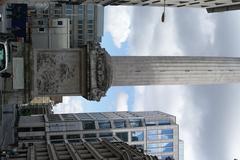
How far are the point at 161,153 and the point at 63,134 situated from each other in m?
19.4

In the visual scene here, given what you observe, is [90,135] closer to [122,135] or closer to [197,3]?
[122,135]

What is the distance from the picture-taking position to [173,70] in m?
46.0

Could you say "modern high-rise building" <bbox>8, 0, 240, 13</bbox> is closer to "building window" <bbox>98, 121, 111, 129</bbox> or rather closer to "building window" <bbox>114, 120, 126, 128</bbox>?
"building window" <bbox>98, 121, 111, 129</bbox>

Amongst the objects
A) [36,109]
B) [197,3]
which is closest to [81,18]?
[36,109]

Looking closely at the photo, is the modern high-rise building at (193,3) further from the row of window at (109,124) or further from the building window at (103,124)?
the building window at (103,124)

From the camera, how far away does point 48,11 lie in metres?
86.1

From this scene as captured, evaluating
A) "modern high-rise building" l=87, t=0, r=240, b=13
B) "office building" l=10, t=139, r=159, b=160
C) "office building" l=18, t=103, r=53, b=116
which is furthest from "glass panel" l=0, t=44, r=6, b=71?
"office building" l=18, t=103, r=53, b=116

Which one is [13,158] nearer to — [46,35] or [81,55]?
[81,55]

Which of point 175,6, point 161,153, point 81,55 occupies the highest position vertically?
point 175,6

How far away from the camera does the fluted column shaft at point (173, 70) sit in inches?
1720

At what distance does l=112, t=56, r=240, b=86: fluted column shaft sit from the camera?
4369 centimetres

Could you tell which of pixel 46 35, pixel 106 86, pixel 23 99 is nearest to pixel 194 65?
pixel 106 86

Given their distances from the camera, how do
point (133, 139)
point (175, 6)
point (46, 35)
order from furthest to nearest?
point (133, 139)
point (46, 35)
point (175, 6)

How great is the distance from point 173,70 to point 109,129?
4496 centimetres
